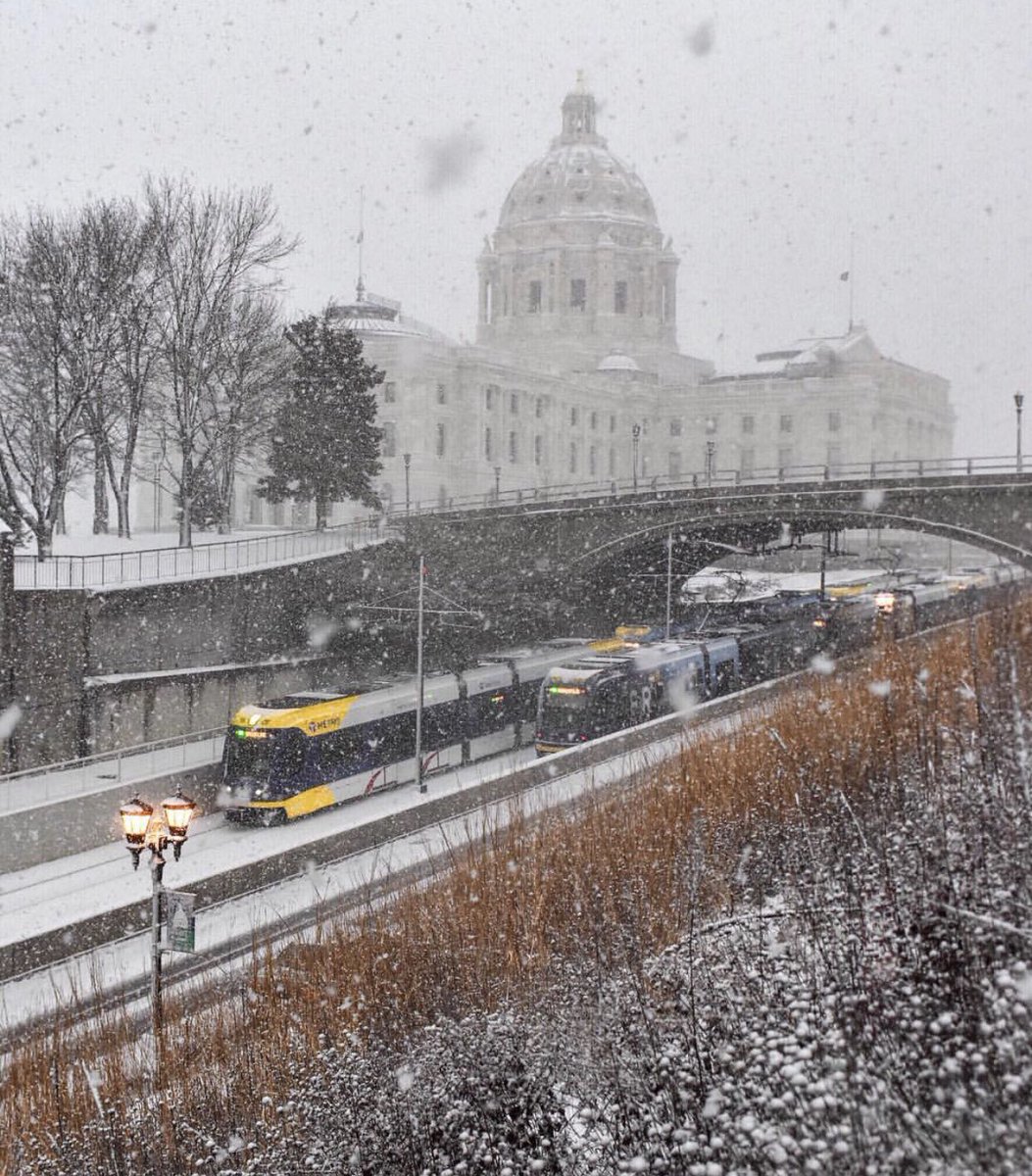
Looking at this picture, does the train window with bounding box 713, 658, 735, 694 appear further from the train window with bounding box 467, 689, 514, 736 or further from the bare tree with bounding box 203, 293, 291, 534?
the bare tree with bounding box 203, 293, 291, 534

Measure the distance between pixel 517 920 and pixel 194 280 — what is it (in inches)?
1463

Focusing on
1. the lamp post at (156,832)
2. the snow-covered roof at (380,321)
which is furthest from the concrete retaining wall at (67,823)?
the snow-covered roof at (380,321)

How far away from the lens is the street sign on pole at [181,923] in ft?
51.1

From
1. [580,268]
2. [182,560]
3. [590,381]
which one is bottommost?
[182,560]

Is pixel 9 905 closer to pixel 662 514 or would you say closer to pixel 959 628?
pixel 959 628

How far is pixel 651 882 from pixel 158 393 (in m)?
39.3

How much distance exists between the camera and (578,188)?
12494cm

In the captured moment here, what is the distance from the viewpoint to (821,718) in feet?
74.2

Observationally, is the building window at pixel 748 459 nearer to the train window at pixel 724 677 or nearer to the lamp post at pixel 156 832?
the train window at pixel 724 677

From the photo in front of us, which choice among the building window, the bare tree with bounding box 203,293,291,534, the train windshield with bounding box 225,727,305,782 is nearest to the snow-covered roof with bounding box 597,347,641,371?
the building window

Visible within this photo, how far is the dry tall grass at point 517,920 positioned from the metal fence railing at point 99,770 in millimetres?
12852

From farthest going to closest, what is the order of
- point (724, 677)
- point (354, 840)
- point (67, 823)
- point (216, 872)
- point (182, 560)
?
point (182, 560)
point (724, 677)
point (67, 823)
point (354, 840)
point (216, 872)

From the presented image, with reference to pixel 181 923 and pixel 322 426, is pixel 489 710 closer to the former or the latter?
pixel 181 923

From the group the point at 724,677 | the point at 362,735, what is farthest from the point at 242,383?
the point at 362,735
